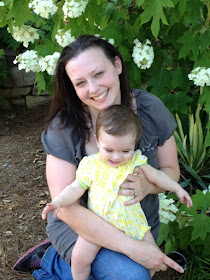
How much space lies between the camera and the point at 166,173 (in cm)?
224

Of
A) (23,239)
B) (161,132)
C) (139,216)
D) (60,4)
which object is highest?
(60,4)

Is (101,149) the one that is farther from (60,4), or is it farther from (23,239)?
(23,239)

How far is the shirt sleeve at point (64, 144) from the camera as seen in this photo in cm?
209

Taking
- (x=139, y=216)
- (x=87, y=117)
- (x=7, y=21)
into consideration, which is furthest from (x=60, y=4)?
(x=139, y=216)

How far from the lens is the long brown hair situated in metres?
2.04

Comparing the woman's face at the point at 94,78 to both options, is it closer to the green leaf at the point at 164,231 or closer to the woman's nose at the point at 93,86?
the woman's nose at the point at 93,86

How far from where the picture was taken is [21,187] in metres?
4.01

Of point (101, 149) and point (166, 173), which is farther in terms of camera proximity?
point (166, 173)

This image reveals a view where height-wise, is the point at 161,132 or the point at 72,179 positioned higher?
the point at 161,132

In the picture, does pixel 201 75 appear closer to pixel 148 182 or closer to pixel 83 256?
Answer: pixel 148 182

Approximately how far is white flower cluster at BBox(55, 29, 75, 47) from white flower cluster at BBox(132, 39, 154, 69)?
1.38ft

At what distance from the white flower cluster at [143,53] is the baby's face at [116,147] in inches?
37.7

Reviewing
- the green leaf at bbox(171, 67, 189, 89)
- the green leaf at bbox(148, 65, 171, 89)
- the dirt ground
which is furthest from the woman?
the dirt ground

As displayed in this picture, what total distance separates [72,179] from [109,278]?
49 centimetres
